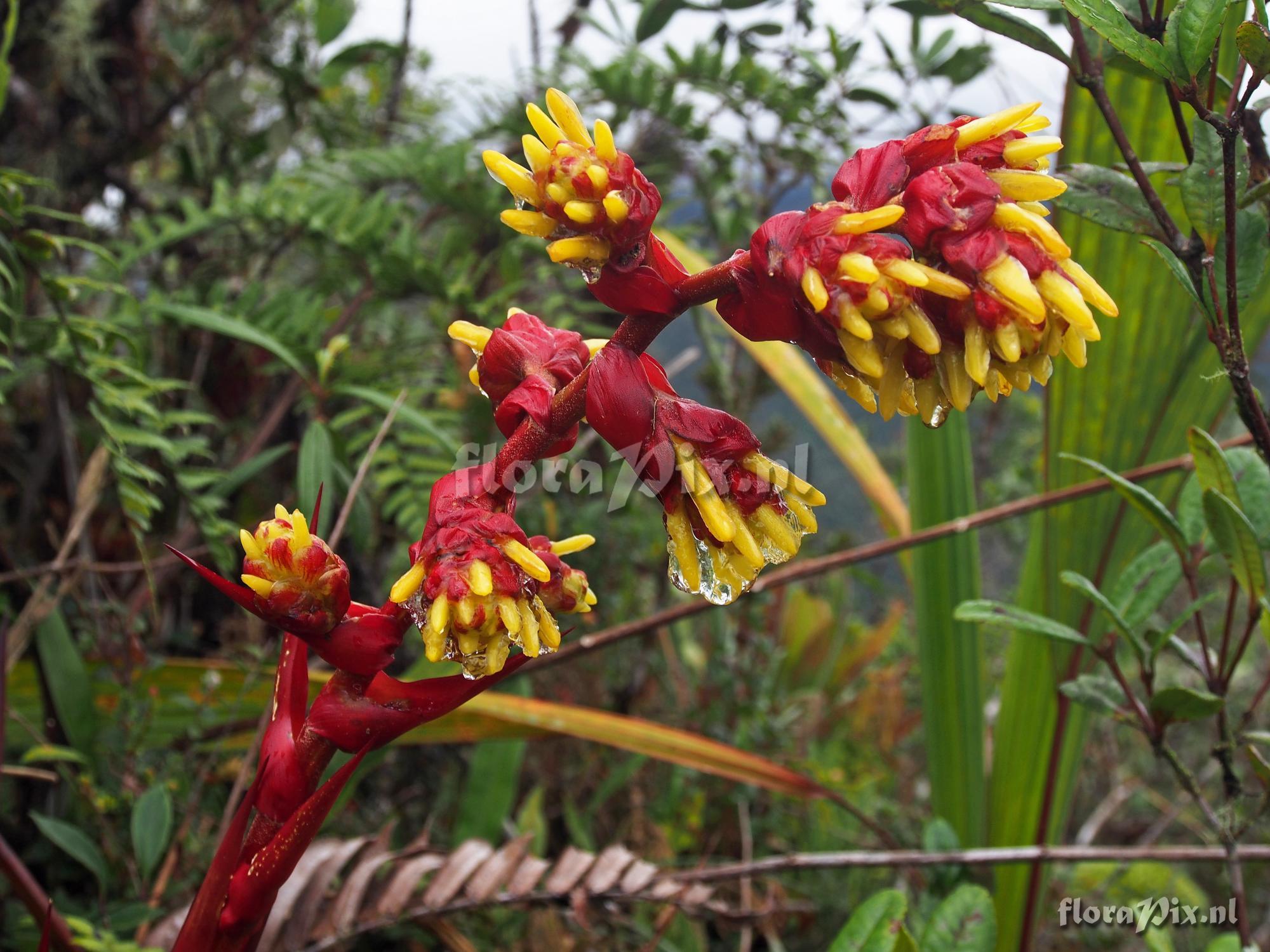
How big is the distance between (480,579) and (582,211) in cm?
13

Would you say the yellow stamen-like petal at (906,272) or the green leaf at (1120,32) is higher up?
the green leaf at (1120,32)

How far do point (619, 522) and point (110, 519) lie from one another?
0.69 metres

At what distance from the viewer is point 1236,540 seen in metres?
0.48

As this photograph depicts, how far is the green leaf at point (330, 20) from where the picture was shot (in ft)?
3.77

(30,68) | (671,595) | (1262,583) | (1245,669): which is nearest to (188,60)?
(30,68)

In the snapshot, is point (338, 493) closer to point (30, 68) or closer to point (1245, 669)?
point (30, 68)

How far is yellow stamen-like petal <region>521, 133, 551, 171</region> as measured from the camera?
1.03ft

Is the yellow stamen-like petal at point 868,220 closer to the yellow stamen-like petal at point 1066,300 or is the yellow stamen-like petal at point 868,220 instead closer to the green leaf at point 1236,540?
the yellow stamen-like petal at point 1066,300

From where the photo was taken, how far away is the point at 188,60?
1.18 m

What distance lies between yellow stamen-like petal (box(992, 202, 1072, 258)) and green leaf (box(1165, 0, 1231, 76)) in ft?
0.45

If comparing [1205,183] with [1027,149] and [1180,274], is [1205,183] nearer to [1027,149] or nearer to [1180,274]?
[1180,274]

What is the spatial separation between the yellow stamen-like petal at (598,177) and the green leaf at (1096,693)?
47 centimetres

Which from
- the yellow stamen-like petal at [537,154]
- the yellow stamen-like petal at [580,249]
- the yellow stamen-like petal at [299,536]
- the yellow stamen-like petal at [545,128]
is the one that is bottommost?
the yellow stamen-like petal at [299,536]
